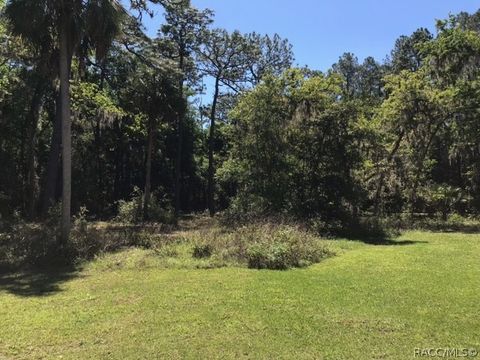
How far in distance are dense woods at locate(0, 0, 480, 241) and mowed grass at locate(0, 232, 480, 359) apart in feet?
17.9

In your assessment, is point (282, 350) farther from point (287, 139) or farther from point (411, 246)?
point (287, 139)

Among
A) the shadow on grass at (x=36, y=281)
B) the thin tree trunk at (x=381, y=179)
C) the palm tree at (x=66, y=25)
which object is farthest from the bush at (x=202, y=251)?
the thin tree trunk at (x=381, y=179)

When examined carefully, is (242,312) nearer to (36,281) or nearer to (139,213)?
(36,281)

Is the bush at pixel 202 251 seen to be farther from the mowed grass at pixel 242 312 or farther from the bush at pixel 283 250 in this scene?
the mowed grass at pixel 242 312

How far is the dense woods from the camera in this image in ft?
55.8

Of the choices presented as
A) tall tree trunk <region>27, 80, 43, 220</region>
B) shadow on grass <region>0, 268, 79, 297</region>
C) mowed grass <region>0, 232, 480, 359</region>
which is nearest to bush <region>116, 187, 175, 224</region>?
tall tree trunk <region>27, 80, 43, 220</region>

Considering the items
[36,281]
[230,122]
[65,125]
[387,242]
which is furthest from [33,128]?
[387,242]

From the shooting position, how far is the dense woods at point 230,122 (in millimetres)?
17016

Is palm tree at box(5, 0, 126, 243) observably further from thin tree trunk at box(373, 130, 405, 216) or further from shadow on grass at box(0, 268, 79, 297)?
thin tree trunk at box(373, 130, 405, 216)

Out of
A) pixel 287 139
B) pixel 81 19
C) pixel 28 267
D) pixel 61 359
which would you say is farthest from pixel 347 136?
pixel 61 359

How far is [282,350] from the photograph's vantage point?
246 inches

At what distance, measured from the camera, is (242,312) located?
26.1 ft

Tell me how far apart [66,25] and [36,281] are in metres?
8.03

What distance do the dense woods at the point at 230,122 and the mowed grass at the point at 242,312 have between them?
545 centimetres
